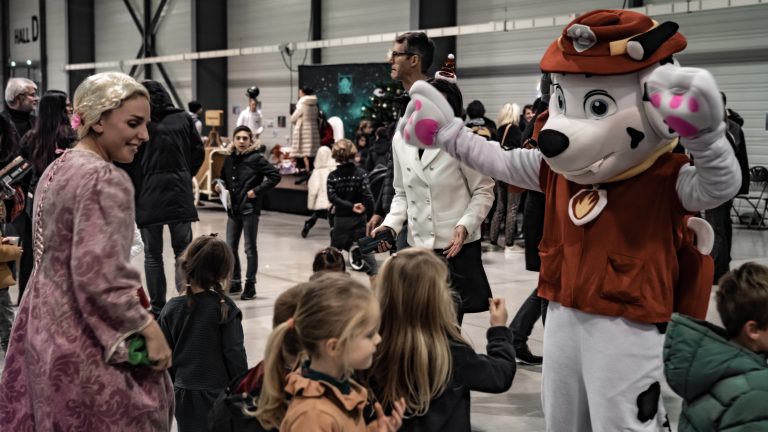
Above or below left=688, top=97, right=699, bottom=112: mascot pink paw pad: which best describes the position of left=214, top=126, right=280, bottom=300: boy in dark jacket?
below

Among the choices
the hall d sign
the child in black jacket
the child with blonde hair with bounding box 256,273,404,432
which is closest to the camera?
the child with blonde hair with bounding box 256,273,404,432

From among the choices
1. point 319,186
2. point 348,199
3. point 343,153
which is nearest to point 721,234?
point 348,199

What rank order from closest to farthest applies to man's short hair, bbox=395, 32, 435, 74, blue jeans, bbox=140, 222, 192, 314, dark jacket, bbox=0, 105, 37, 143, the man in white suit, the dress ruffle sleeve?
1. the dress ruffle sleeve
2. the man in white suit
3. man's short hair, bbox=395, 32, 435, 74
4. blue jeans, bbox=140, 222, 192, 314
5. dark jacket, bbox=0, 105, 37, 143

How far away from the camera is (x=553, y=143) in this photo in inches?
115

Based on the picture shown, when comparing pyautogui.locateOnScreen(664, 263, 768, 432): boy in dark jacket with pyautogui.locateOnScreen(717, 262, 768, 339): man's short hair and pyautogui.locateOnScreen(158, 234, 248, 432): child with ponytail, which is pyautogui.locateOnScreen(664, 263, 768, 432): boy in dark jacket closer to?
pyautogui.locateOnScreen(717, 262, 768, 339): man's short hair

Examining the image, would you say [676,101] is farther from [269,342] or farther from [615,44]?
[269,342]

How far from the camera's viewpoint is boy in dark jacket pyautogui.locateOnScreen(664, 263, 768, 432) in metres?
2.48

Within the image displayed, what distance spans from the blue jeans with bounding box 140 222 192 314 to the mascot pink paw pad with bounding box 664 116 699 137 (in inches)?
167

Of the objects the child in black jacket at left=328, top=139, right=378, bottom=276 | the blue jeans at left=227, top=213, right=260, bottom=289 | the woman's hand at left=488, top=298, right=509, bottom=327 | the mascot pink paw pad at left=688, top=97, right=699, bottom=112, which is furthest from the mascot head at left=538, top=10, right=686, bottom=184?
the child in black jacket at left=328, top=139, right=378, bottom=276

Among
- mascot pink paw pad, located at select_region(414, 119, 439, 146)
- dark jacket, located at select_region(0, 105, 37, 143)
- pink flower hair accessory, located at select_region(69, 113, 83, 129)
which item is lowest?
dark jacket, located at select_region(0, 105, 37, 143)

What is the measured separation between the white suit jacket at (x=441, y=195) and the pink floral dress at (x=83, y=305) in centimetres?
192

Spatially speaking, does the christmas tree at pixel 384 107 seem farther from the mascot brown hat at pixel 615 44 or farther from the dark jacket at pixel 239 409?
the dark jacket at pixel 239 409

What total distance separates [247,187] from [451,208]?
3470 mm

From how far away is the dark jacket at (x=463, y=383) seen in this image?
2662mm
